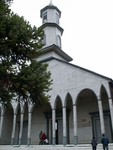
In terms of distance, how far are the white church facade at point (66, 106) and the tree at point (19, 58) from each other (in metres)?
7.88

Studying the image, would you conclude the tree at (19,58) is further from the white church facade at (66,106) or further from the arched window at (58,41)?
the arched window at (58,41)

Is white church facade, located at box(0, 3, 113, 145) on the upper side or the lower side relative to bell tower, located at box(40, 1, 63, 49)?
lower

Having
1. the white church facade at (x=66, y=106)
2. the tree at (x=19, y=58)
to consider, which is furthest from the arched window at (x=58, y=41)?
the tree at (x=19, y=58)

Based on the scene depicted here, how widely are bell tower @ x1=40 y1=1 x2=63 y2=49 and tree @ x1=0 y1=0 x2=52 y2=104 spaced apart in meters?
14.5

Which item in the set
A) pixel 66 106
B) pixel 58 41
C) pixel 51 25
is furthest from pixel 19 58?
pixel 51 25

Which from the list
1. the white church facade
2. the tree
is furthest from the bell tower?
Answer: the tree

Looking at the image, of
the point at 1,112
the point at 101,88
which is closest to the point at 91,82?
the point at 101,88

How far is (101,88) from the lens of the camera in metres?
19.7

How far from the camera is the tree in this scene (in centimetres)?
1117

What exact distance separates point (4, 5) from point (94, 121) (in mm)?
15222

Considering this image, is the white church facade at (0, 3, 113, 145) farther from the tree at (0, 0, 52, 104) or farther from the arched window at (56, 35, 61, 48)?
the tree at (0, 0, 52, 104)

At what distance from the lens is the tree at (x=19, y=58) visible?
1117cm

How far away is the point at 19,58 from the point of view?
12320 mm

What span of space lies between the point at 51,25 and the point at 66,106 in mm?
10728
